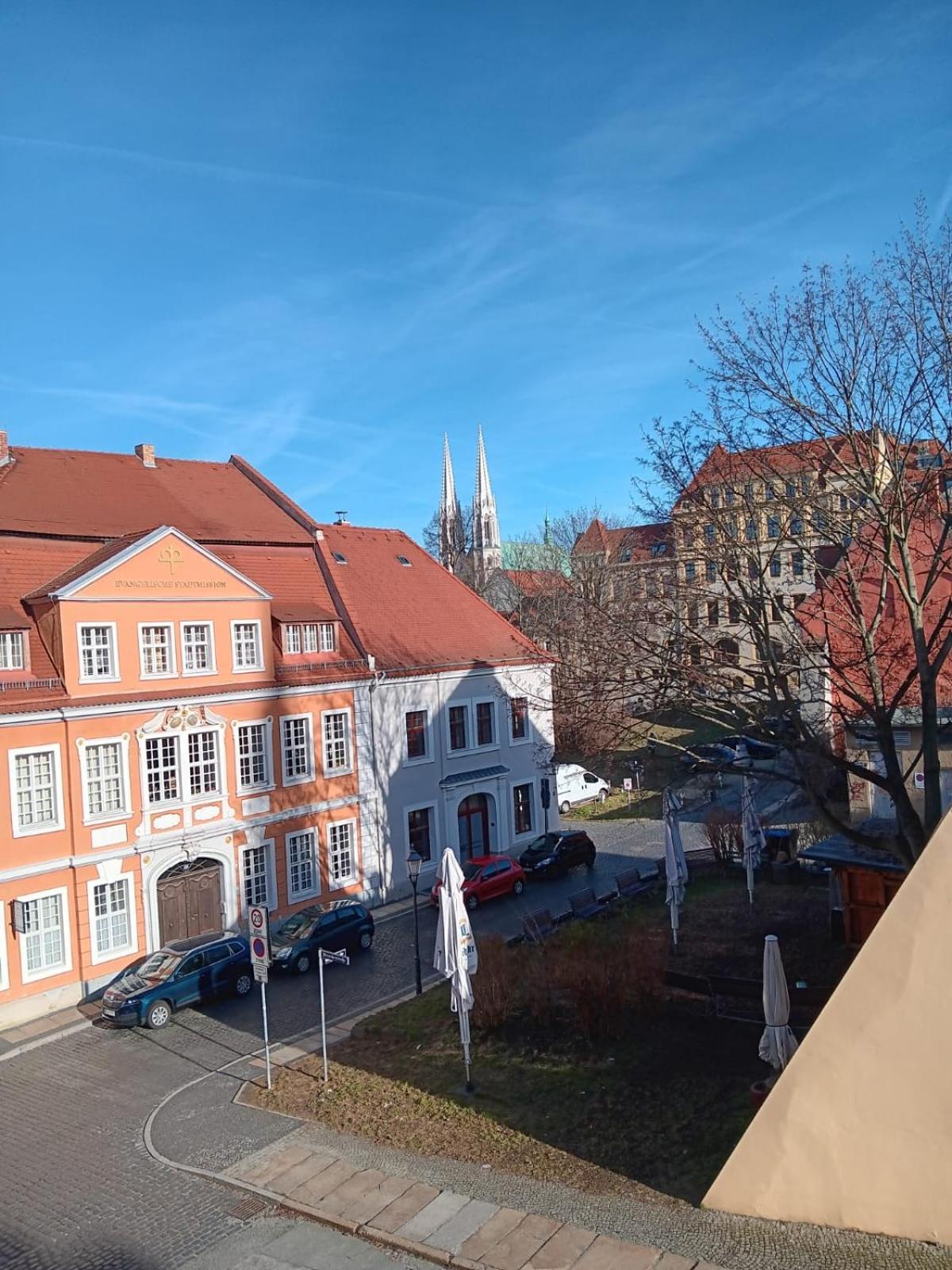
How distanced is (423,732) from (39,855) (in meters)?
12.8

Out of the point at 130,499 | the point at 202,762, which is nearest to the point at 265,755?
the point at 202,762

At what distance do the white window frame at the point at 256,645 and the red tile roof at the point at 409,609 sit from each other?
4203 mm

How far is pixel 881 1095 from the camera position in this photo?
976 centimetres

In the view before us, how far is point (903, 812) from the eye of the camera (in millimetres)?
Result: 15047

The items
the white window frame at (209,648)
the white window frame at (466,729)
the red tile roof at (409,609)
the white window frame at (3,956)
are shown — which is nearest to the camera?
the white window frame at (3,956)

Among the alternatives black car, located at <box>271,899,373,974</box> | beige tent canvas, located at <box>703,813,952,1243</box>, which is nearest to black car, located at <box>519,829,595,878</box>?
black car, located at <box>271,899,373,974</box>

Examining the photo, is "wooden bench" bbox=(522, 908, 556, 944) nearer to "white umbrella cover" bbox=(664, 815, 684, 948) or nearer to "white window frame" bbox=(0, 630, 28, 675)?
"white umbrella cover" bbox=(664, 815, 684, 948)

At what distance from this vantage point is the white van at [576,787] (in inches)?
1620

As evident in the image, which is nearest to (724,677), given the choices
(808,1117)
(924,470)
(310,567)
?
(924,470)

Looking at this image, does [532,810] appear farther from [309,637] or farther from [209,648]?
[209,648]

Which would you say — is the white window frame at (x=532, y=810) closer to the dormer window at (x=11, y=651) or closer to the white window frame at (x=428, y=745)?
the white window frame at (x=428, y=745)

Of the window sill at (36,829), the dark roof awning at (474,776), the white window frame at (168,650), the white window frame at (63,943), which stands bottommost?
the white window frame at (63,943)

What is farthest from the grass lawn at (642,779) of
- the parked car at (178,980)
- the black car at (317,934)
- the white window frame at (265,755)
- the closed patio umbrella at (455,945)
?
the closed patio umbrella at (455,945)

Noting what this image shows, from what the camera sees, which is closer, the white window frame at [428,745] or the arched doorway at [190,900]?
the arched doorway at [190,900]
